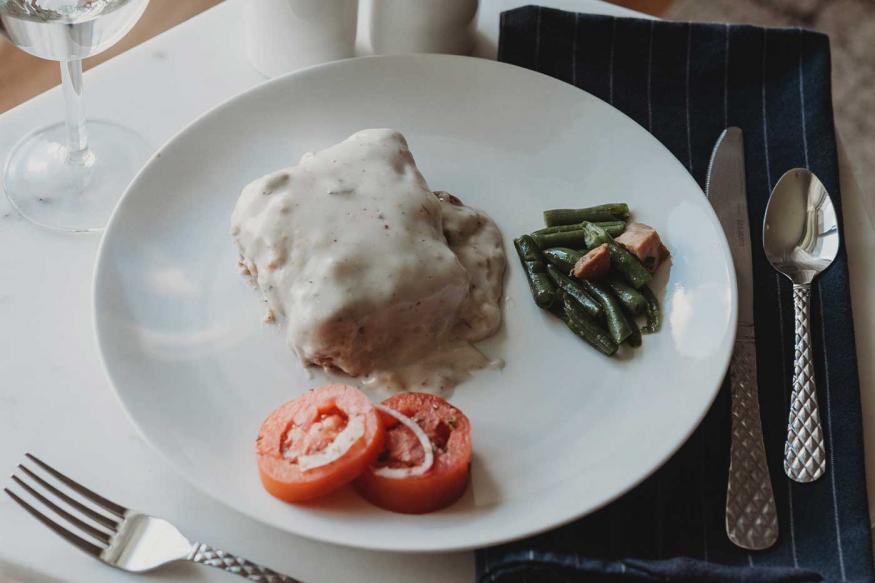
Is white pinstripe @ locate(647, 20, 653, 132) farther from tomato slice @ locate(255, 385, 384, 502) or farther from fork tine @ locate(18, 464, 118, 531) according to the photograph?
fork tine @ locate(18, 464, 118, 531)

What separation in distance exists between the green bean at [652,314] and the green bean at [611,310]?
5 centimetres

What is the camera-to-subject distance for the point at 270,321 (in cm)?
203

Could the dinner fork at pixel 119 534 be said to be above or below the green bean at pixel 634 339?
below

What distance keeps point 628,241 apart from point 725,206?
37 cm

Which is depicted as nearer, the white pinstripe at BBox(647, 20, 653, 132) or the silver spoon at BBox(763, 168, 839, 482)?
the silver spoon at BBox(763, 168, 839, 482)

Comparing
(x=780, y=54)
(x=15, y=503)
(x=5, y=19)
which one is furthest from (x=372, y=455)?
(x=780, y=54)

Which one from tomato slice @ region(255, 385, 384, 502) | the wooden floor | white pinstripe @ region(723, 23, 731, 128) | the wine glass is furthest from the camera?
the wooden floor

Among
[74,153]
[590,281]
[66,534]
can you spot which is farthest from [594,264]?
[74,153]

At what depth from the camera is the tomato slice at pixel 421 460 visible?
164 centimetres

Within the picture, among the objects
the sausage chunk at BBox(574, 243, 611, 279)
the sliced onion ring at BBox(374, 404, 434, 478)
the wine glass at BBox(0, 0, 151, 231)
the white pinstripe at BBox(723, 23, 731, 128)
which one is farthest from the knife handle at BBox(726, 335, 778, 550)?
the wine glass at BBox(0, 0, 151, 231)

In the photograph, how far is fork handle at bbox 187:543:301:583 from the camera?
164 cm

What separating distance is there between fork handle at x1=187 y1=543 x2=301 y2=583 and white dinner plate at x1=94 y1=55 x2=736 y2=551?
88mm

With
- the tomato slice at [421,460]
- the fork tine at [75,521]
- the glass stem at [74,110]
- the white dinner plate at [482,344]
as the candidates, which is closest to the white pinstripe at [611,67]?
the white dinner plate at [482,344]

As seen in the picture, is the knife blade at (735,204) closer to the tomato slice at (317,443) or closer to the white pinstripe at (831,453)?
the white pinstripe at (831,453)
